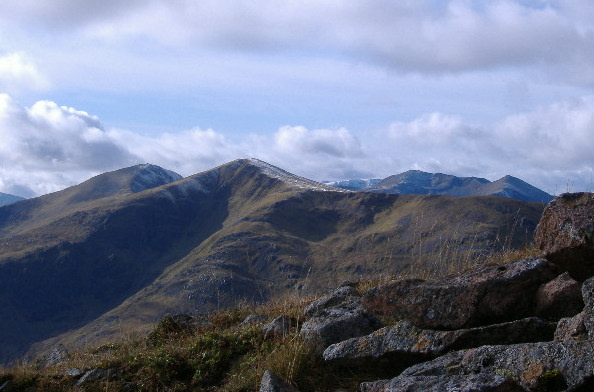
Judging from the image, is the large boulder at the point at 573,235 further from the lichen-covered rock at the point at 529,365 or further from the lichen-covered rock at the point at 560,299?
the lichen-covered rock at the point at 529,365

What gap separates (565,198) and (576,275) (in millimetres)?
1482

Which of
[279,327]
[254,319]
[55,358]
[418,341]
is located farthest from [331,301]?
[55,358]

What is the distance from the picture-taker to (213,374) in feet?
29.3

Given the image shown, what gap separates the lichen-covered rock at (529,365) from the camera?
5.77 m

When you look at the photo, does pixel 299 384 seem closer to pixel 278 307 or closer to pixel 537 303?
pixel 537 303

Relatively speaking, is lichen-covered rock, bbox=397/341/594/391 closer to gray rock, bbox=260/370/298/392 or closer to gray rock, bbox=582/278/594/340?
gray rock, bbox=582/278/594/340

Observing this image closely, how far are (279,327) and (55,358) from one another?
6.49 meters

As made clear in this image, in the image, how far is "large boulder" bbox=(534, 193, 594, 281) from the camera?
351 inches

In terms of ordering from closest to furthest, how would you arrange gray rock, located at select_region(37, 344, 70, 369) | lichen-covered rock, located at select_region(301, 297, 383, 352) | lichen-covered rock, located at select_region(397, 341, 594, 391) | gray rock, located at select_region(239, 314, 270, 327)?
1. lichen-covered rock, located at select_region(397, 341, 594, 391)
2. lichen-covered rock, located at select_region(301, 297, 383, 352)
3. gray rock, located at select_region(239, 314, 270, 327)
4. gray rock, located at select_region(37, 344, 70, 369)

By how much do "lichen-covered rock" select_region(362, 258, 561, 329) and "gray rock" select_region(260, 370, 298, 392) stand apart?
8.96ft

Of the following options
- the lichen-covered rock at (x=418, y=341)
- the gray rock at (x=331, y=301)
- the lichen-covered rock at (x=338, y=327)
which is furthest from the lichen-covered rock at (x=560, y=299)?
the gray rock at (x=331, y=301)

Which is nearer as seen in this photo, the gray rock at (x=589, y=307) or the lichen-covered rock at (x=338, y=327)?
the gray rock at (x=589, y=307)

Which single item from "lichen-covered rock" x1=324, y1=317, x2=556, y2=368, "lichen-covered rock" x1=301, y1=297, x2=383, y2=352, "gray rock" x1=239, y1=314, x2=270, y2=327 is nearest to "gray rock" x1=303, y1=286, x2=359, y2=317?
"gray rock" x1=239, y1=314, x2=270, y2=327

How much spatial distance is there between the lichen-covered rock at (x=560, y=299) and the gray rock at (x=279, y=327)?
403 centimetres
